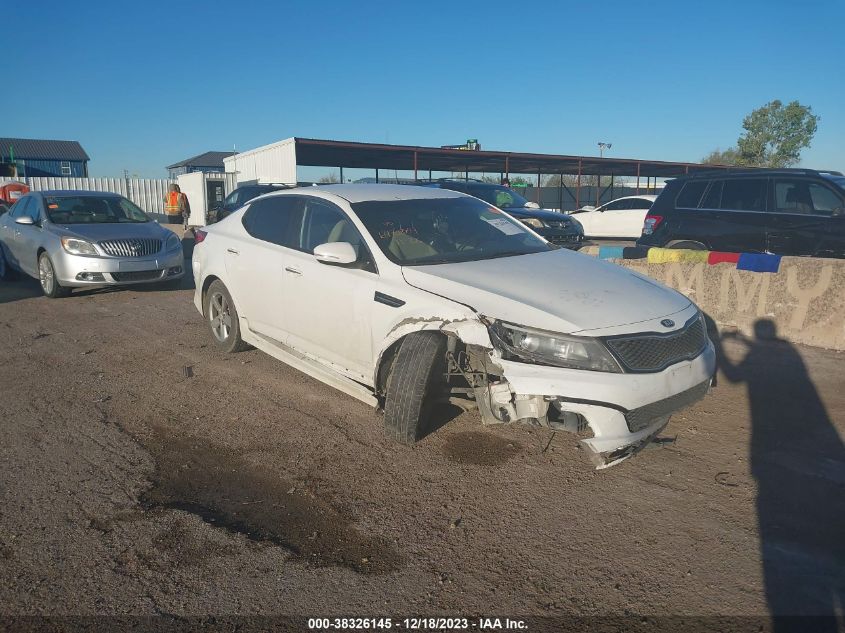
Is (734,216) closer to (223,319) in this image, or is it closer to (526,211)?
(526,211)

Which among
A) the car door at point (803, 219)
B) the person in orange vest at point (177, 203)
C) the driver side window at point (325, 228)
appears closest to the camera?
the driver side window at point (325, 228)

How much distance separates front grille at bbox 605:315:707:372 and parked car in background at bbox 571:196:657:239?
1630 cm

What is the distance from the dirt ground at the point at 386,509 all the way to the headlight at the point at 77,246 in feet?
Answer: 13.3

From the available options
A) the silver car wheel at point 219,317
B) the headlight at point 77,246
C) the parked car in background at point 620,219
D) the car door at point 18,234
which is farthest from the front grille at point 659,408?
the parked car in background at point 620,219

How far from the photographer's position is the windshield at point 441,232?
14.9 feet

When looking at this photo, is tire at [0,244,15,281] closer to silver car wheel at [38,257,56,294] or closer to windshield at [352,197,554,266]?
silver car wheel at [38,257,56,294]

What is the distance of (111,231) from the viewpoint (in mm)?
9461

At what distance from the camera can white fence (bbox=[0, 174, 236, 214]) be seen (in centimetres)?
2815

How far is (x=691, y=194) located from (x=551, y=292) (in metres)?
6.13

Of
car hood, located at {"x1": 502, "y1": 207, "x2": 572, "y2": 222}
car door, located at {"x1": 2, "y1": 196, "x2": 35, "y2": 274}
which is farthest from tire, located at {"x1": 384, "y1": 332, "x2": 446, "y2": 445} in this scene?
car hood, located at {"x1": 502, "y1": 207, "x2": 572, "y2": 222}

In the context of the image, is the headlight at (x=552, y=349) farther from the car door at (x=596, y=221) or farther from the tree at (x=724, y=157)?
the tree at (x=724, y=157)

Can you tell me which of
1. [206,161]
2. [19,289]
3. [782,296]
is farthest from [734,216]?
[206,161]

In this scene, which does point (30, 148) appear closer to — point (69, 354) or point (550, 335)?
point (69, 354)

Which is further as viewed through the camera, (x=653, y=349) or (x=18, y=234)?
(x=18, y=234)
